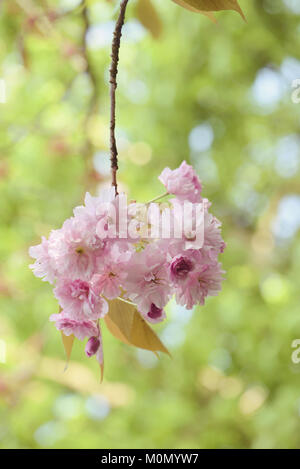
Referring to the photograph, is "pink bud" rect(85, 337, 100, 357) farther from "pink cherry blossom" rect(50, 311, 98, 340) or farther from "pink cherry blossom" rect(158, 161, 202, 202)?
"pink cherry blossom" rect(158, 161, 202, 202)

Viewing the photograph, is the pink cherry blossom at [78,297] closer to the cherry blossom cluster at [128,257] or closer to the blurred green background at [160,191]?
the cherry blossom cluster at [128,257]

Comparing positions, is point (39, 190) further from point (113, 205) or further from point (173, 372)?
point (113, 205)

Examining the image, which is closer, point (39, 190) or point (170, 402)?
point (170, 402)

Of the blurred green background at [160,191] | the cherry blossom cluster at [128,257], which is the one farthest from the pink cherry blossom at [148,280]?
the blurred green background at [160,191]

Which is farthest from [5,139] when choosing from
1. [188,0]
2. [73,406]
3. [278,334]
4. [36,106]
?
[188,0]

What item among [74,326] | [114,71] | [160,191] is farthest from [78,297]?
[160,191]

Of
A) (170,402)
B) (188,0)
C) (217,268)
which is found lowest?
(217,268)
